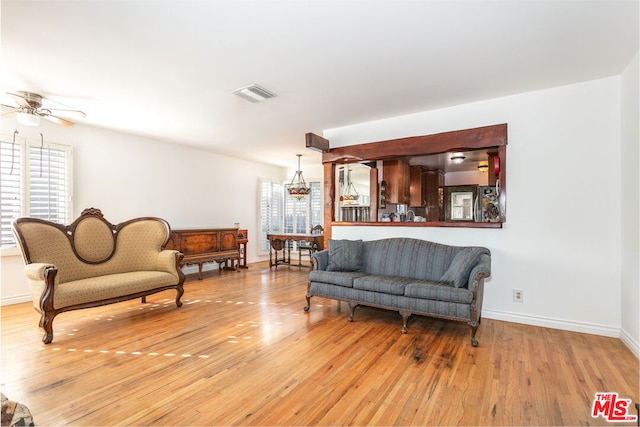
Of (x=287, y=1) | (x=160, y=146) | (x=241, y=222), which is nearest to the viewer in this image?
(x=287, y=1)

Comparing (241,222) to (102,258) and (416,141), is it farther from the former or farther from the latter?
(416,141)

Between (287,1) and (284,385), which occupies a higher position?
(287,1)

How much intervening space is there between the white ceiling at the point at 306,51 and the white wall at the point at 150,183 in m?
1.08

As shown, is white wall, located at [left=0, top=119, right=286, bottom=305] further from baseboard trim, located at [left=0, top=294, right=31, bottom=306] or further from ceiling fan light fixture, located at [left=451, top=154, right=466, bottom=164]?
ceiling fan light fixture, located at [left=451, top=154, right=466, bottom=164]

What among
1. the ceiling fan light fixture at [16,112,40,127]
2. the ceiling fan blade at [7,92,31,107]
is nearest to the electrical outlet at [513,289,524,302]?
the ceiling fan light fixture at [16,112,40,127]

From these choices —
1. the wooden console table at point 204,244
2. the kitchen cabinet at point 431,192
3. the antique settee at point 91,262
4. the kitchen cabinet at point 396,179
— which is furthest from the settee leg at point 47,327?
the kitchen cabinet at point 431,192

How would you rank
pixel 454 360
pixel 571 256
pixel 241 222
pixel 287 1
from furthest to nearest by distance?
1. pixel 241 222
2. pixel 571 256
3. pixel 454 360
4. pixel 287 1

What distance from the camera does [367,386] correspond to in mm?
2111

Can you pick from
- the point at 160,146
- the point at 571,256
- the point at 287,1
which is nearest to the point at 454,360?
the point at 571,256

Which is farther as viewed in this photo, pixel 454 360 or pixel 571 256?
pixel 571 256

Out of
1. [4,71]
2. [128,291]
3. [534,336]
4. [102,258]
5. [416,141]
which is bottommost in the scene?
[534,336]

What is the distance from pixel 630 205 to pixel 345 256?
2825 millimetres

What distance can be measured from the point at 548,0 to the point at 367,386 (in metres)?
2.82

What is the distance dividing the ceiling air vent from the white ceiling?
0.12 meters
